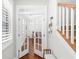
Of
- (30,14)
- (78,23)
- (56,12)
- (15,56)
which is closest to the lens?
(78,23)

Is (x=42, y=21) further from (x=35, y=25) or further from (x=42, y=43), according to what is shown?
(x=42, y=43)

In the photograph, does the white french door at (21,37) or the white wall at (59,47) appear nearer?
the white wall at (59,47)

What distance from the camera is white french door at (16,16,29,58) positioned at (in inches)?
223

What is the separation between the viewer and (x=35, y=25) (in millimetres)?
5969

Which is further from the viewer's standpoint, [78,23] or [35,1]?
[35,1]

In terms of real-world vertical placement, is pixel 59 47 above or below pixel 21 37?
below

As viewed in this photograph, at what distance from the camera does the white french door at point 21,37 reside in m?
5.66

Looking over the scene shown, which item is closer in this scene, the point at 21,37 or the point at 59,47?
the point at 59,47

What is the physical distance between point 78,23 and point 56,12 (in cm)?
293

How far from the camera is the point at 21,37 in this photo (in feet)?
18.9

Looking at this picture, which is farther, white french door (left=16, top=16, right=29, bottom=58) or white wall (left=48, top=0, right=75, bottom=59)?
white french door (left=16, top=16, right=29, bottom=58)

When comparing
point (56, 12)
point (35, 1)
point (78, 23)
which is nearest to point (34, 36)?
point (35, 1)

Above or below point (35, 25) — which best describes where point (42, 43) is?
below

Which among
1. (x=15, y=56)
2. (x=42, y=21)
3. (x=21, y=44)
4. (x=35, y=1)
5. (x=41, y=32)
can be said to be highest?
(x=35, y=1)
